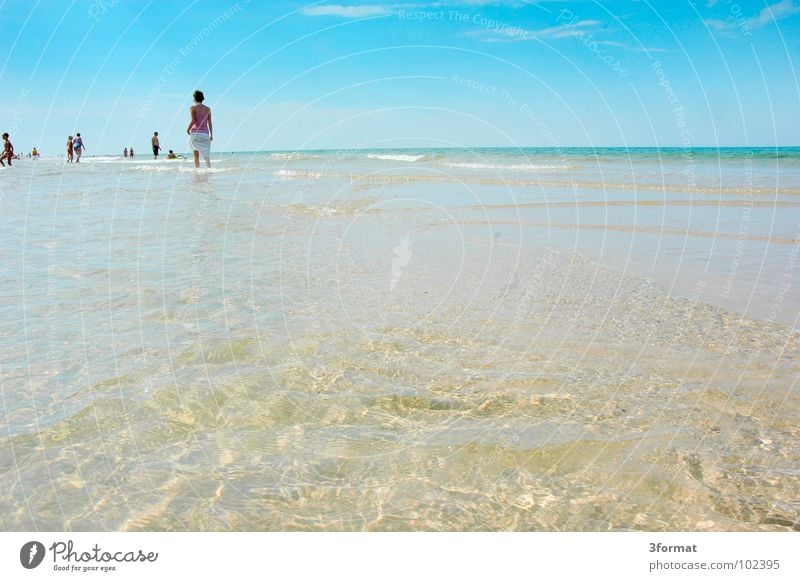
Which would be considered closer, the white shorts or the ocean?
→ the ocean

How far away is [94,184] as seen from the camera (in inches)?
781

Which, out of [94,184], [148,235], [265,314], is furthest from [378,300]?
[94,184]

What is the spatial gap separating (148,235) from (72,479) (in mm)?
7013

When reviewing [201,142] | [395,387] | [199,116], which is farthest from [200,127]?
[395,387]

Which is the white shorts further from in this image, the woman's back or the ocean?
the ocean

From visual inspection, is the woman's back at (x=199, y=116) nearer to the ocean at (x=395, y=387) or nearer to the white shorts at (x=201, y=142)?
the white shorts at (x=201, y=142)

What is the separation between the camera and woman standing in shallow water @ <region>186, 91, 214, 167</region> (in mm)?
19391

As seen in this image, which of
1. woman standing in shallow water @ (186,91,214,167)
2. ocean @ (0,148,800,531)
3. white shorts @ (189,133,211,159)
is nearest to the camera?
ocean @ (0,148,800,531)

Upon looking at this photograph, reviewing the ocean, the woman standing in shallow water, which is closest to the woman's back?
the woman standing in shallow water

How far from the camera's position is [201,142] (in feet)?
69.8

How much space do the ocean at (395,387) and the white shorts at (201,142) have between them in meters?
13.1

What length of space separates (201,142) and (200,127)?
1263mm
